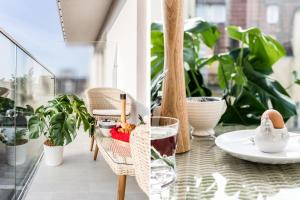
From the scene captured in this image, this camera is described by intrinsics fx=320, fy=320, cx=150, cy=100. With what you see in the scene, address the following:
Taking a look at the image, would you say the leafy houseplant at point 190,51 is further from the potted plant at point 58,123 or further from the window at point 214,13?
the window at point 214,13

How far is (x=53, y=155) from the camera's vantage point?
2.58 ft

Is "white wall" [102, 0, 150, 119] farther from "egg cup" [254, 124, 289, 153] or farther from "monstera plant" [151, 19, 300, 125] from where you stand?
"egg cup" [254, 124, 289, 153]

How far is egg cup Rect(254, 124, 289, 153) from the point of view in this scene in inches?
20.2

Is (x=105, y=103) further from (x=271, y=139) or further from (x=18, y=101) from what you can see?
(x=271, y=139)

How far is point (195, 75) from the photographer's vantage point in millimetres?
909

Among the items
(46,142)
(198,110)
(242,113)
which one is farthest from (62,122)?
(242,113)

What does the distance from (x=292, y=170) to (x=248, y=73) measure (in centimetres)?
42

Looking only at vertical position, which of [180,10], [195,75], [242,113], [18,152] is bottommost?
[18,152]

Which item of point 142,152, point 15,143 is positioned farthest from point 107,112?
point 15,143

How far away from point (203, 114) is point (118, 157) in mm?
222

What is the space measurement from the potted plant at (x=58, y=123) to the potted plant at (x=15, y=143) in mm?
33

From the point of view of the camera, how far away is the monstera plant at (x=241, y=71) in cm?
80

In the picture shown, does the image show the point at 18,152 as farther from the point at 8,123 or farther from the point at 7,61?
the point at 7,61

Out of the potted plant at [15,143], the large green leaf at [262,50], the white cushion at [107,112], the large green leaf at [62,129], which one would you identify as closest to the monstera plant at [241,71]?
the large green leaf at [262,50]
